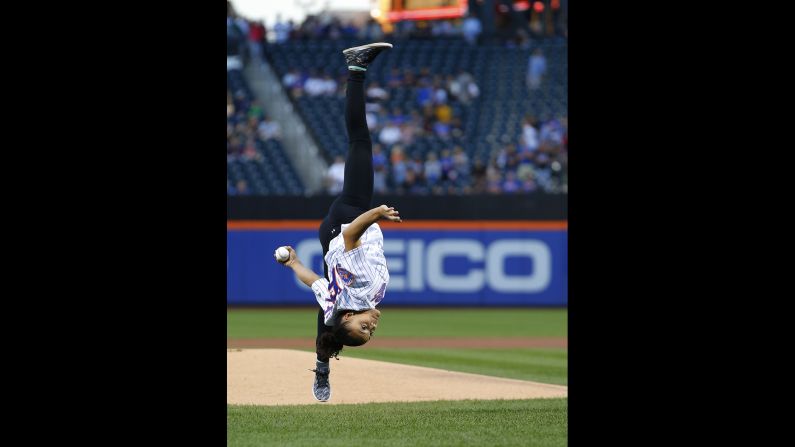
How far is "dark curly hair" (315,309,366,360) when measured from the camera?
31.0ft

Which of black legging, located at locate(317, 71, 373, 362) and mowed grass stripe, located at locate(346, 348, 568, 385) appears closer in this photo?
black legging, located at locate(317, 71, 373, 362)

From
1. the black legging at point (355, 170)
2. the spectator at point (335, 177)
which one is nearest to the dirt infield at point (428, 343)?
the spectator at point (335, 177)

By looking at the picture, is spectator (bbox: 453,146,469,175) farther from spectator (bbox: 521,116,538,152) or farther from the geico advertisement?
the geico advertisement

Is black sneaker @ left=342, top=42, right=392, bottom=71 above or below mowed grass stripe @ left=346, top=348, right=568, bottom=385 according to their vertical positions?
above

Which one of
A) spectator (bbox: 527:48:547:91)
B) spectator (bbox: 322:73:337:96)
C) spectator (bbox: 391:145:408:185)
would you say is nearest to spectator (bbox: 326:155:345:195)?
spectator (bbox: 391:145:408:185)

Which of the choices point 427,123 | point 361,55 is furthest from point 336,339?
point 427,123

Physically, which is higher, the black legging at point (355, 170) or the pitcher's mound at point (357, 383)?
the black legging at point (355, 170)

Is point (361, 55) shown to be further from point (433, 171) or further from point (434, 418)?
point (433, 171)

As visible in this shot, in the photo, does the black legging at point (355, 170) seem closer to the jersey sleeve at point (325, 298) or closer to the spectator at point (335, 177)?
the jersey sleeve at point (325, 298)

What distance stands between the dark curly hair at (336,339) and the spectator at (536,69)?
1992 cm

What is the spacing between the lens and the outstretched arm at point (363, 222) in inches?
340

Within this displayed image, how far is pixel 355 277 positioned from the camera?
31.2 ft

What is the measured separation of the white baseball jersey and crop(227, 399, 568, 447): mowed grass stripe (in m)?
0.97
